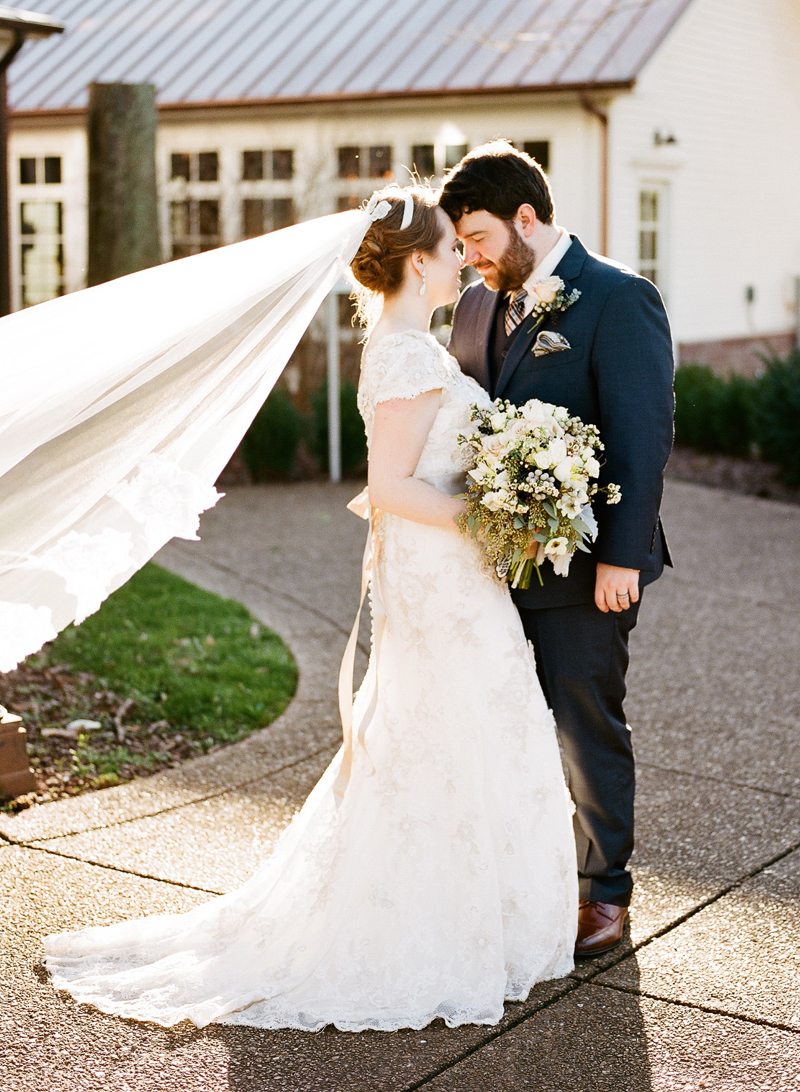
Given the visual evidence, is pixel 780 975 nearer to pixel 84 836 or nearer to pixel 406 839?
pixel 406 839

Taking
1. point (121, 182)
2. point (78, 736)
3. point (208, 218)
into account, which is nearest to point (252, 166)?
point (208, 218)

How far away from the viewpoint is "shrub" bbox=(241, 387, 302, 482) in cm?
1093

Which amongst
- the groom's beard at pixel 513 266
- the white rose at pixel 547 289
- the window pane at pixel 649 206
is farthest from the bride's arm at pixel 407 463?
the window pane at pixel 649 206

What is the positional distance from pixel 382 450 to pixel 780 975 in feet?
5.60

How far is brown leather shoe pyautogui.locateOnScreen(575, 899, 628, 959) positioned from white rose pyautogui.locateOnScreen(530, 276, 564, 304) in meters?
1.64

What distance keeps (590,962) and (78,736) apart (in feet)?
8.09

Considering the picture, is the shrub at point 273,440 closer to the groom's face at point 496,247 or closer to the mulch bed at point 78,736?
the mulch bed at point 78,736

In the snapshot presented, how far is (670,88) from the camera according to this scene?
51.1 ft

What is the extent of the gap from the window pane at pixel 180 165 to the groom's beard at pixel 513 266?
13074 mm

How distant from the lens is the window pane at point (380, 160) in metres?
15.1

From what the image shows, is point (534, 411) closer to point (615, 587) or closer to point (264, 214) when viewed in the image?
point (615, 587)

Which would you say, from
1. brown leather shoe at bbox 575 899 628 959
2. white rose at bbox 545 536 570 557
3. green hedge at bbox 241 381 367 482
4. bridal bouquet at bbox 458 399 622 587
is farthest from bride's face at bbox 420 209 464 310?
green hedge at bbox 241 381 367 482

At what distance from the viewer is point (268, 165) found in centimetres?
1543

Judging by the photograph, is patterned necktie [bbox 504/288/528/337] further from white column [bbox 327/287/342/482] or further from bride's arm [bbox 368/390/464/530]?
white column [bbox 327/287/342/482]
